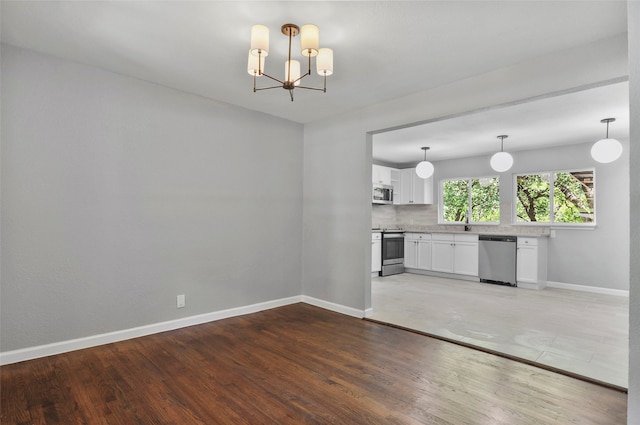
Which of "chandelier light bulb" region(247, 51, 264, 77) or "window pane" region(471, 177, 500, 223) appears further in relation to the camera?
"window pane" region(471, 177, 500, 223)

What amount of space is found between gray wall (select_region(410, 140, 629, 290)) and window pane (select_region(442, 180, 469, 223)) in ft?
3.28

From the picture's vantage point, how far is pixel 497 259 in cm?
599

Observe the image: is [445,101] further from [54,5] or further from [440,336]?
[54,5]

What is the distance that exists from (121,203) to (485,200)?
6.28m

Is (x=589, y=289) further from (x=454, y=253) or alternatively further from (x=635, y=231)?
(x=635, y=231)

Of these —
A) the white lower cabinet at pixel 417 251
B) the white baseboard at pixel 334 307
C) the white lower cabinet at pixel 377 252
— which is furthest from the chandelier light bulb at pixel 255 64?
the white lower cabinet at pixel 417 251

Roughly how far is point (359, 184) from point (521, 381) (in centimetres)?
246

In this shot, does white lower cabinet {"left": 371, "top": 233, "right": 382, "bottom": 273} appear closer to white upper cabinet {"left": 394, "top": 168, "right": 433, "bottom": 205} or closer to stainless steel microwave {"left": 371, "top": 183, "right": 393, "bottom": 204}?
stainless steel microwave {"left": 371, "top": 183, "right": 393, "bottom": 204}

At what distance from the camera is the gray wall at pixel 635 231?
124 centimetres

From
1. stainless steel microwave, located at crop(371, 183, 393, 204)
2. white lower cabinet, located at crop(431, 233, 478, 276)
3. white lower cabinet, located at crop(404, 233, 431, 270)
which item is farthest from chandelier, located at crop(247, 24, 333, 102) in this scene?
white lower cabinet, located at crop(404, 233, 431, 270)

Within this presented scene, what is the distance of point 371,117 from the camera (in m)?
3.98

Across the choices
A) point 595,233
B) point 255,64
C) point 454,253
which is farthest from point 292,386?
point 595,233

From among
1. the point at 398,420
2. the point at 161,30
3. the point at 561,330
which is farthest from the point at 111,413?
the point at 561,330

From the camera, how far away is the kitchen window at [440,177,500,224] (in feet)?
22.0
